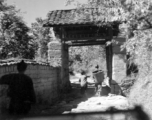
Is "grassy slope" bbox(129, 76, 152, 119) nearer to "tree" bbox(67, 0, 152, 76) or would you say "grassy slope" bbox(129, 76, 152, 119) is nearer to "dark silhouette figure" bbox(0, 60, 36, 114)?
"tree" bbox(67, 0, 152, 76)

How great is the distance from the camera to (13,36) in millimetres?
14570

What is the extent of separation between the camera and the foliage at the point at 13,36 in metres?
13.5

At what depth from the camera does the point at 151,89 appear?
365 centimetres

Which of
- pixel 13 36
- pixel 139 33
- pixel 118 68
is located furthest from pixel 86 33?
pixel 13 36

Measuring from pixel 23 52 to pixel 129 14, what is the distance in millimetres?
10874

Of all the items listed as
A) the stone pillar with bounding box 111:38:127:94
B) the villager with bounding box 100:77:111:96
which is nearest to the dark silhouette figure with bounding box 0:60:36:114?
the stone pillar with bounding box 111:38:127:94

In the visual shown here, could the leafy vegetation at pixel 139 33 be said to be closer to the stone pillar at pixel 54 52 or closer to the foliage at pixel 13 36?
the stone pillar at pixel 54 52

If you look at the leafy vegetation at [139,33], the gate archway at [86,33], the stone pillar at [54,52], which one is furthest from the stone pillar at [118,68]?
the leafy vegetation at [139,33]

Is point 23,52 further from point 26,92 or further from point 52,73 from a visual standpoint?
point 26,92

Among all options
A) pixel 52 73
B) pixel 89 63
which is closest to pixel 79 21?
pixel 52 73

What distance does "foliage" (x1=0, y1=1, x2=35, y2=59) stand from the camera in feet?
44.4

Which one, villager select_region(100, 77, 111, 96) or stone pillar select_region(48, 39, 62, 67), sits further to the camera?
villager select_region(100, 77, 111, 96)

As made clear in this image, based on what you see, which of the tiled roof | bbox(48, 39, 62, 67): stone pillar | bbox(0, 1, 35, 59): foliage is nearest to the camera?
the tiled roof

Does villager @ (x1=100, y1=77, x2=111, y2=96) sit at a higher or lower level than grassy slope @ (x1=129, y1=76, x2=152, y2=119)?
lower
